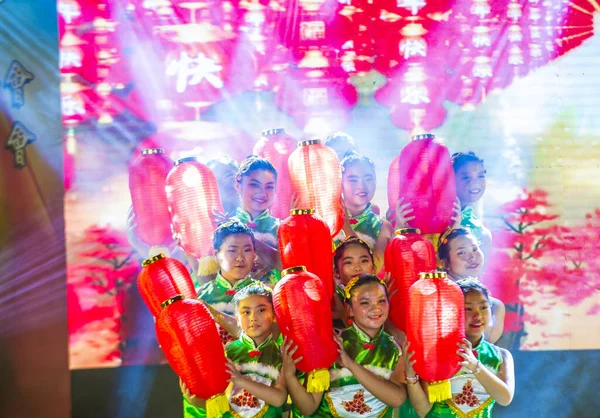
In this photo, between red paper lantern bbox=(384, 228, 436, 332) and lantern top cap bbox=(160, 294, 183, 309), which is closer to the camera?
lantern top cap bbox=(160, 294, 183, 309)

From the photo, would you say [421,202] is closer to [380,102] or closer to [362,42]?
[380,102]

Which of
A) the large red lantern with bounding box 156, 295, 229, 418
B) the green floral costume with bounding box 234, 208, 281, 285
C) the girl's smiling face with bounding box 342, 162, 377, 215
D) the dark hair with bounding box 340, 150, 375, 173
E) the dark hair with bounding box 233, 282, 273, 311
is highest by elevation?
the dark hair with bounding box 340, 150, 375, 173

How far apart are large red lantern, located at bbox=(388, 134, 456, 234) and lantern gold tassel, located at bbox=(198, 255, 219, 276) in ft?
2.74

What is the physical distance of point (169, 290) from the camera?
2.38 meters

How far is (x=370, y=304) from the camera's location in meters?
2.43

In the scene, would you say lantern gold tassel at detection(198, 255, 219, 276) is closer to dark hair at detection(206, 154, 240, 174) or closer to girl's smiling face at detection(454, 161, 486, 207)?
dark hair at detection(206, 154, 240, 174)

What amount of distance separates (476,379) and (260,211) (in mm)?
1131

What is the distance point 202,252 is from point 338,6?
1.60m

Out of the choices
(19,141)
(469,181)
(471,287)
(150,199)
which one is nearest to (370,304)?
(471,287)

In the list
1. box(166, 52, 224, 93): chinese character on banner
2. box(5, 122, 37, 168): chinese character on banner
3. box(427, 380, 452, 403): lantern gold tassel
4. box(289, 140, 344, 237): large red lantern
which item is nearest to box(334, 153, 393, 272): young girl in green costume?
box(289, 140, 344, 237): large red lantern

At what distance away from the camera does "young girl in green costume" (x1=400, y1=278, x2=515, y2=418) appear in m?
2.47

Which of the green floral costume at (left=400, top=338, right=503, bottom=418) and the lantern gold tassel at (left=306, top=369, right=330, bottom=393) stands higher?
the lantern gold tassel at (left=306, top=369, right=330, bottom=393)

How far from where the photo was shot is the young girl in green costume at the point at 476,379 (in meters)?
2.47

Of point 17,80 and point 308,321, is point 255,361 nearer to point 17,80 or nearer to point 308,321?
point 308,321
